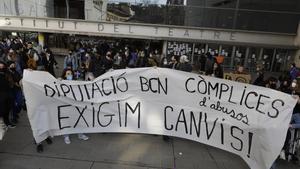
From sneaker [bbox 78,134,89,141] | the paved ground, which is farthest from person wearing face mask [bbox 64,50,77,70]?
sneaker [bbox 78,134,89,141]

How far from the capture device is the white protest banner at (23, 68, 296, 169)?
4.56 meters

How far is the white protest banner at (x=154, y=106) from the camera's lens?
456 cm

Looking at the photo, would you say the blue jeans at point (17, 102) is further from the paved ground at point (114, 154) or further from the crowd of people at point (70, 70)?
the paved ground at point (114, 154)

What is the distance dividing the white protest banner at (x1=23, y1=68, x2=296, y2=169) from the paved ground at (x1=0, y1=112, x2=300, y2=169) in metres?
0.28

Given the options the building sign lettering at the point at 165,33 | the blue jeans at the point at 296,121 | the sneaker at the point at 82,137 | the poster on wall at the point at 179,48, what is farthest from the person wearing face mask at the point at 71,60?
the poster on wall at the point at 179,48

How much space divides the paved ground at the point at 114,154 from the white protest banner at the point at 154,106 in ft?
0.92

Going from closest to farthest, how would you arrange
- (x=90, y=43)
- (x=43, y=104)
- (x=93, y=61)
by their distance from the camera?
(x=43, y=104)
(x=93, y=61)
(x=90, y=43)

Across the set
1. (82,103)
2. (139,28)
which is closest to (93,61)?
(82,103)

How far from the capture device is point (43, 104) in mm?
4770

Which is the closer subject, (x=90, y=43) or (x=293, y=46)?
(x=293, y=46)

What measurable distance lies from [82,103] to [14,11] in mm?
17278

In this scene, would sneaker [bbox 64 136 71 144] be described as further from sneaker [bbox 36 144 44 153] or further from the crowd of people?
sneaker [bbox 36 144 44 153]

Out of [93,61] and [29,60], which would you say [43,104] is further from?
[29,60]

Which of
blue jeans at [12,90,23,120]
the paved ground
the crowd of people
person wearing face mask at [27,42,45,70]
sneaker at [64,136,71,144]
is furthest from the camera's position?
person wearing face mask at [27,42,45,70]
